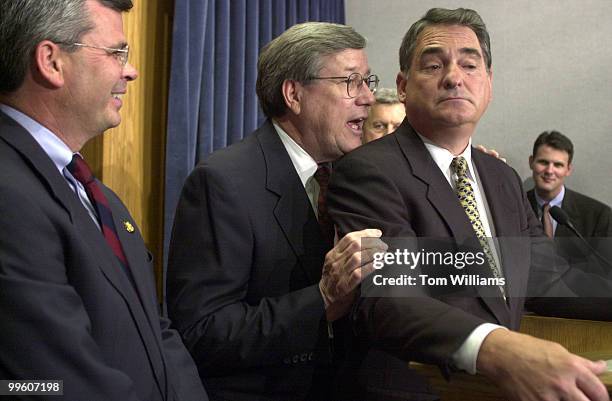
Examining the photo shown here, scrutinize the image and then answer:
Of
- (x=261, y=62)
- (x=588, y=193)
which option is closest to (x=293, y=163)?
(x=261, y=62)

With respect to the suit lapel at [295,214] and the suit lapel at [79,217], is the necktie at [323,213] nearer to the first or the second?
the suit lapel at [295,214]

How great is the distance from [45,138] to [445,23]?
92cm

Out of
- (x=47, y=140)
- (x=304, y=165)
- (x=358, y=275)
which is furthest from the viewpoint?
(x=304, y=165)

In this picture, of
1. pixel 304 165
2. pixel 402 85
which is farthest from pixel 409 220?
pixel 304 165

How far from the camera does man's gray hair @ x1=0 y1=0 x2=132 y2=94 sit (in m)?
1.54

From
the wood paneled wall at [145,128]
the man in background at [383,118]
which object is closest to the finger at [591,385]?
the wood paneled wall at [145,128]

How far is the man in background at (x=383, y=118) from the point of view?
3338 mm

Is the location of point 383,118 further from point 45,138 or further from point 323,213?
point 45,138

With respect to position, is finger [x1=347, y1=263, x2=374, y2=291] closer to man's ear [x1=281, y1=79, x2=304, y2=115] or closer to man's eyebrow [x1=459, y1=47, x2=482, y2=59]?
man's eyebrow [x1=459, y1=47, x2=482, y2=59]

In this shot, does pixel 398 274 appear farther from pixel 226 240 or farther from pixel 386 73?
pixel 386 73

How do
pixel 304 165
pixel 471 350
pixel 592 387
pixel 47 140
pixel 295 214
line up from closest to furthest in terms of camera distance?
1. pixel 592 387
2. pixel 471 350
3. pixel 47 140
4. pixel 295 214
5. pixel 304 165

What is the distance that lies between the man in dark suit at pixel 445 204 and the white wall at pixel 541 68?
8.65ft

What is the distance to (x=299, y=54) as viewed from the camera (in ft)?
7.30

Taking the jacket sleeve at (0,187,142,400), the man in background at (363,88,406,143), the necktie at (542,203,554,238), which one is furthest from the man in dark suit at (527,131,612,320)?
the jacket sleeve at (0,187,142,400)
